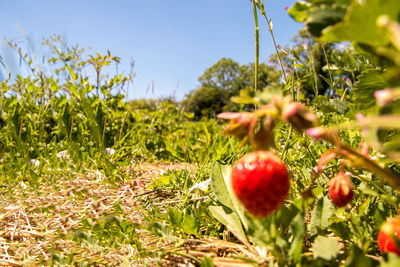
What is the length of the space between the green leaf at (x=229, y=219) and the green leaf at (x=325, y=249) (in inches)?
10.2

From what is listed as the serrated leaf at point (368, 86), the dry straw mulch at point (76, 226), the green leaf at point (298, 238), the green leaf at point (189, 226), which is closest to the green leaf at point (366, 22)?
the serrated leaf at point (368, 86)

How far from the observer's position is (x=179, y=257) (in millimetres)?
881

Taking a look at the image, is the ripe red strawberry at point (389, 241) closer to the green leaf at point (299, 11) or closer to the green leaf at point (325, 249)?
the green leaf at point (325, 249)

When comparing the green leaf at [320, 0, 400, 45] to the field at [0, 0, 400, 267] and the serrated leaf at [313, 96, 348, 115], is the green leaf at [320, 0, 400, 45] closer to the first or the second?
the field at [0, 0, 400, 267]

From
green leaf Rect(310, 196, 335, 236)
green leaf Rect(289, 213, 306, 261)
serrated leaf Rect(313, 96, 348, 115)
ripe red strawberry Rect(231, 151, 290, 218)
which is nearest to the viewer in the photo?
ripe red strawberry Rect(231, 151, 290, 218)

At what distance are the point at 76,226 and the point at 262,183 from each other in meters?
0.86

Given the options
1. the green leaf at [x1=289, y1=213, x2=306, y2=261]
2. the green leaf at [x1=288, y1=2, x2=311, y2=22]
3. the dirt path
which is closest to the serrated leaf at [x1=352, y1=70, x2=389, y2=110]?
the green leaf at [x1=288, y1=2, x2=311, y2=22]

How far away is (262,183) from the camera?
56 centimetres

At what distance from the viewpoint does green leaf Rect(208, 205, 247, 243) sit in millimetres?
952

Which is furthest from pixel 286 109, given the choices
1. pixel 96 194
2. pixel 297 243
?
pixel 96 194

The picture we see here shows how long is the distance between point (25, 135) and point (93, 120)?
68 cm

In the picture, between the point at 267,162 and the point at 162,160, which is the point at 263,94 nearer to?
the point at 267,162

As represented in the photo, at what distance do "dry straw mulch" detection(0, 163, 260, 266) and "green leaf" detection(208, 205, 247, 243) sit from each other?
46 mm

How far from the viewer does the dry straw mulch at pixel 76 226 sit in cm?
90
